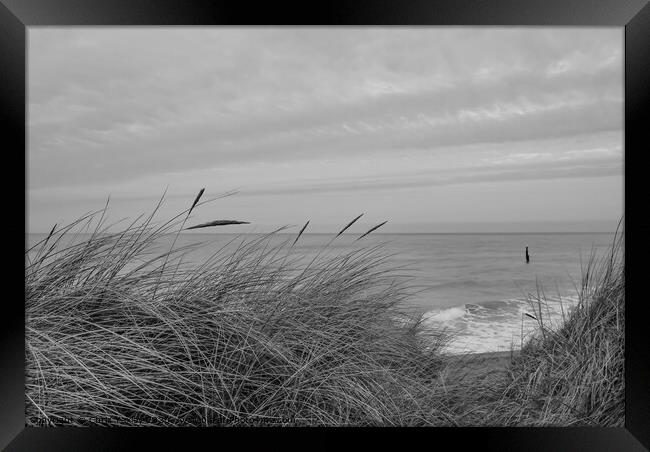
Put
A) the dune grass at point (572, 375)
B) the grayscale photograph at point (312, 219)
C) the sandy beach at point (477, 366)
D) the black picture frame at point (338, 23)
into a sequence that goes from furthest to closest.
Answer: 1. the sandy beach at point (477, 366)
2. the dune grass at point (572, 375)
3. the grayscale photograph at point (312, 219)
4. the black picture frame at point (338, 23)

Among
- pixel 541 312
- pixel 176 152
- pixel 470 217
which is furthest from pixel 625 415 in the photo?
pixel 176 152

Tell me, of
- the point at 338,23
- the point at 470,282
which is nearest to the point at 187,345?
the point at 338,23

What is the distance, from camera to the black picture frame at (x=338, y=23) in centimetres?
137

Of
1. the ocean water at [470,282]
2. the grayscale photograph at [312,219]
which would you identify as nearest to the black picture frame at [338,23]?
the grayscale photograph at [312,219]

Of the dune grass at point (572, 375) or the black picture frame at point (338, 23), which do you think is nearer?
the black picture frame at point (338, 23)

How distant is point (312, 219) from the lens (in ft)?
5.48

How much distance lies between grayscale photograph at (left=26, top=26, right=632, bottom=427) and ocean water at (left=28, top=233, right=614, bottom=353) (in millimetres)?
20

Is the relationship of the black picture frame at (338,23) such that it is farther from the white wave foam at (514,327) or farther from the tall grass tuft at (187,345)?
the white wave foam at (514,327)

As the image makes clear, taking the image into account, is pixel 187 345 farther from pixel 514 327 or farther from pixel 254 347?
pixel 514 327

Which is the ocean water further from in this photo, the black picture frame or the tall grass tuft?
the black picture frame

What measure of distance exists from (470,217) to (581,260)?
0.82 metres

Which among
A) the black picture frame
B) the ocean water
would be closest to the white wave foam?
the ocean water

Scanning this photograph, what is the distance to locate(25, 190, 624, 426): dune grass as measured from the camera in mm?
1436

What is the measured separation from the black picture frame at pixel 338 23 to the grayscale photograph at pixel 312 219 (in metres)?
0.06
